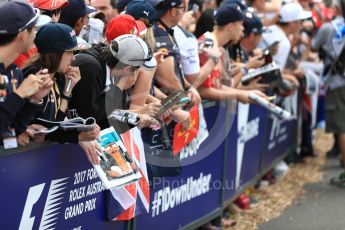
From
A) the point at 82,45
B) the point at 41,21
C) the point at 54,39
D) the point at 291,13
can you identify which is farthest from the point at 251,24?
the point at 41,21

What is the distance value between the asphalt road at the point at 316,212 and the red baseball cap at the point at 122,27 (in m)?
2.97

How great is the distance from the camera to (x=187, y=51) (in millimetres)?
6570

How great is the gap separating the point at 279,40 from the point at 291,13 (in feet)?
1.69

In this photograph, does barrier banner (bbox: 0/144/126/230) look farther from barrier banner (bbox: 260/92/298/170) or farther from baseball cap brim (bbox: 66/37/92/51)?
barrier banner (bbox: 260/92/298/170)

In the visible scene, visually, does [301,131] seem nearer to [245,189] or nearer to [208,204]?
[245,189]

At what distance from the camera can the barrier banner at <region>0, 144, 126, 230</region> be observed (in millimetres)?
4152

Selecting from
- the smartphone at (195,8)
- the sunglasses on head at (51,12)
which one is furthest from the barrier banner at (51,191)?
the smartphone at (195,8)

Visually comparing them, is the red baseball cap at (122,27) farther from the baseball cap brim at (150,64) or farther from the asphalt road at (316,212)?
the asphalt road at (316,212)

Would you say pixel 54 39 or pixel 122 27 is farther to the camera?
pixel 122 27

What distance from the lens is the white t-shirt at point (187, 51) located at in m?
6.56

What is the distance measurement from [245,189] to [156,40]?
2983 mm

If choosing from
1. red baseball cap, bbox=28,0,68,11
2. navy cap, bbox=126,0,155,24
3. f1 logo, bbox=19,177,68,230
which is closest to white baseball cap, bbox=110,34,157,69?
red baseball cap, bbox=28,0,68,11

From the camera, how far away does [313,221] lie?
7824 millimetres

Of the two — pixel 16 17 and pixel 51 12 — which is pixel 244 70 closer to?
pixel 51 12
